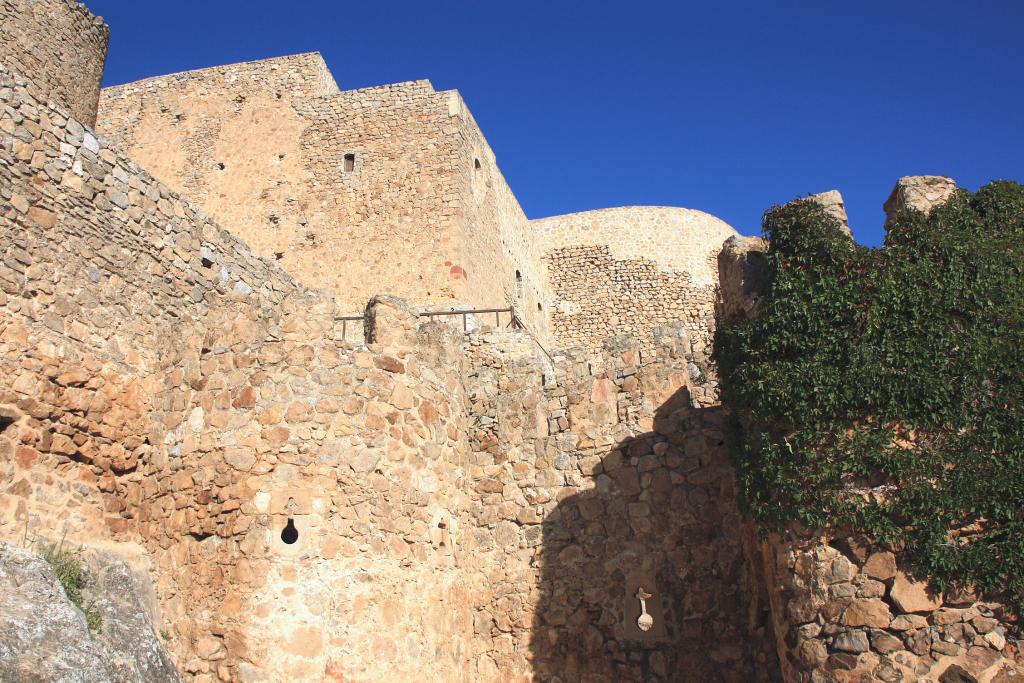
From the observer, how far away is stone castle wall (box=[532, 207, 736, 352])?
75.3 ft

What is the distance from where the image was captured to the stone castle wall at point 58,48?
34.2 feet

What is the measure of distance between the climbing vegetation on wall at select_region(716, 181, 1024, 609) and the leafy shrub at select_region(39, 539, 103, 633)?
15.0ft

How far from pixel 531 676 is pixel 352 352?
332cm

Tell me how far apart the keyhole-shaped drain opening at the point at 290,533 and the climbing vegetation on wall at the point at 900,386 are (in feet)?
11.0

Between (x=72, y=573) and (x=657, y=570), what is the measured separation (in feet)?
15.4

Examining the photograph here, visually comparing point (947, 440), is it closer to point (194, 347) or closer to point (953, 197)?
point (953, 197)

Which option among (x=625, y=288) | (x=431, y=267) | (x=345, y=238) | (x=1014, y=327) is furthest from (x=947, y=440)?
(x=625, y=288)

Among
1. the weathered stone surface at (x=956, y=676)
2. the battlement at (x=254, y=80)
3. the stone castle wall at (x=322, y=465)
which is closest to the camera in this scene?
the weathered stone surface at (x=956, y=676)

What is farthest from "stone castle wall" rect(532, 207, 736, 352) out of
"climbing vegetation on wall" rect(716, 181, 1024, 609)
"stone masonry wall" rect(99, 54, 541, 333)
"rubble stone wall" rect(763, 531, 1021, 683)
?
"rubble stone wall" rect(763, 531, 1021, 683)

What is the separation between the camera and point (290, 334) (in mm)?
7586

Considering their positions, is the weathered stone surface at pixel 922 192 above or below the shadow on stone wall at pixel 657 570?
above

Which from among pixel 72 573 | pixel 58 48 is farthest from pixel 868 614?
pixel 58 48

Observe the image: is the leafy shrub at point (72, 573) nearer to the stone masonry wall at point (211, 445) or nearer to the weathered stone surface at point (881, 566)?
the stone masonry wall at point (211, 445)

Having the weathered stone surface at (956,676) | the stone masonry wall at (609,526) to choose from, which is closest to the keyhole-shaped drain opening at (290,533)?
the stone masonry wall at (609,526)
